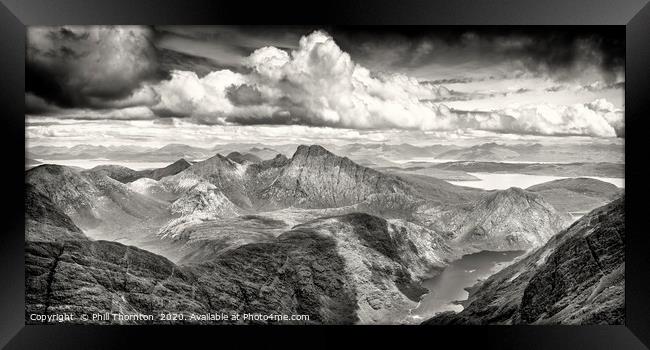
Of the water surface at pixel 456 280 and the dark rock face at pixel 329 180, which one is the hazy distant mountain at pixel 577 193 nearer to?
the water surface at pixel 456 280

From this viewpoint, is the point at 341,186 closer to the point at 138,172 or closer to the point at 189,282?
the point at 189,282

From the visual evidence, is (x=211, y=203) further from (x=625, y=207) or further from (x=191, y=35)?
(x=625, y=207)

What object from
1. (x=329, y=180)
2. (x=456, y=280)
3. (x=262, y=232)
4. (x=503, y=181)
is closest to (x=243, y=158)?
(x=262, y=232)

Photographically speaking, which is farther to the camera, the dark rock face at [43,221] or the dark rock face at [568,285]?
the dark rock face at [43,221]

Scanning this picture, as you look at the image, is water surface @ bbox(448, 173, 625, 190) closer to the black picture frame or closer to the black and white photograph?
the black and white photograph
